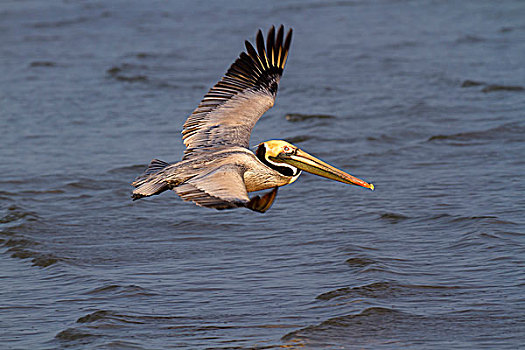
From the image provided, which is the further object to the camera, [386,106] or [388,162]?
[386,106]

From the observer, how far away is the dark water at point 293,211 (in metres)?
6.14

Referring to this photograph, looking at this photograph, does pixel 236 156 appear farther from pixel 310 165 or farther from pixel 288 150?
pixel 310 165

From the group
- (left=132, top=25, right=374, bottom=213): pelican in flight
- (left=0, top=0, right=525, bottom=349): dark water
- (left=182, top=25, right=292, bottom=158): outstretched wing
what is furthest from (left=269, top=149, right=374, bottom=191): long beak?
(left=0, top=0, right=525, bottom=349): dark water

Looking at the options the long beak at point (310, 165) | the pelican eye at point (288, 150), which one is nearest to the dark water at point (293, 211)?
the long beak at point (310, 165)

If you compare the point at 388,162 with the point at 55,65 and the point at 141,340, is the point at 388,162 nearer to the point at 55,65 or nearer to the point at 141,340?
the point at 141,340

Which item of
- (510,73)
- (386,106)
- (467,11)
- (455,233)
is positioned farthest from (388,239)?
(467,11)

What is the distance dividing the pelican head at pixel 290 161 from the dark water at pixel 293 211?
86 centimetres

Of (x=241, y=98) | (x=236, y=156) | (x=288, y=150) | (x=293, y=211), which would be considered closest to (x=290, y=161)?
(x=288, y=150)

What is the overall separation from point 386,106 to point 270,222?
15.0ft

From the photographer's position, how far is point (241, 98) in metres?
7.30

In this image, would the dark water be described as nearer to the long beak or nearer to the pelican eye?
the long beak

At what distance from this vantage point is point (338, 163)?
10156 mm

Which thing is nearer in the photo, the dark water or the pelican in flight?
the pelican in flight

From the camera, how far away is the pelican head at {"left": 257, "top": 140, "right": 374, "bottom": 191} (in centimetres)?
638
